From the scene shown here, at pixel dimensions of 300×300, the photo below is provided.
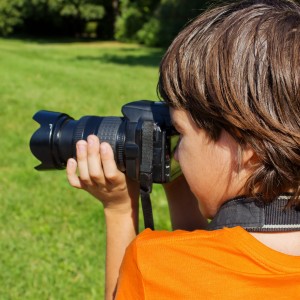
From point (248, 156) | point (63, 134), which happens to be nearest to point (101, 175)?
point (63, 134)

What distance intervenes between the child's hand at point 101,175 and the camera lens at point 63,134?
0.24ft

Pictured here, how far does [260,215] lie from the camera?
1.19 metres

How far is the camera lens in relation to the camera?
1.59m

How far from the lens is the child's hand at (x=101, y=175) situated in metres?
1.50

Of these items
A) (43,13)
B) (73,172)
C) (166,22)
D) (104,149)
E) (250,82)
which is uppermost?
(250,82)

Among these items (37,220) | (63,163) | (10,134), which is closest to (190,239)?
(63,163)

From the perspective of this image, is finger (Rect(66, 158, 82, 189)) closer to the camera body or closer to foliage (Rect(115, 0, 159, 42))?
the camera body

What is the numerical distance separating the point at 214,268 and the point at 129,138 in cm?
53

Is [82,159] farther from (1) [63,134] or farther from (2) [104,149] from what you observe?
(1) [63,134]

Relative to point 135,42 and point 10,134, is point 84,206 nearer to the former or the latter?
point 10,134

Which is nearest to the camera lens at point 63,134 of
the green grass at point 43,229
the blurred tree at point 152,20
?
the green grass at point 43,229

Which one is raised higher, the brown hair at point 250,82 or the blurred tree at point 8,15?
the brown hair at point 250,82

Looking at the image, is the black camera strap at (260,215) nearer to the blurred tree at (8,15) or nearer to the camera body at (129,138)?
the camera body at (129,138)

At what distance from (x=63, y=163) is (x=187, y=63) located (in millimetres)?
646
